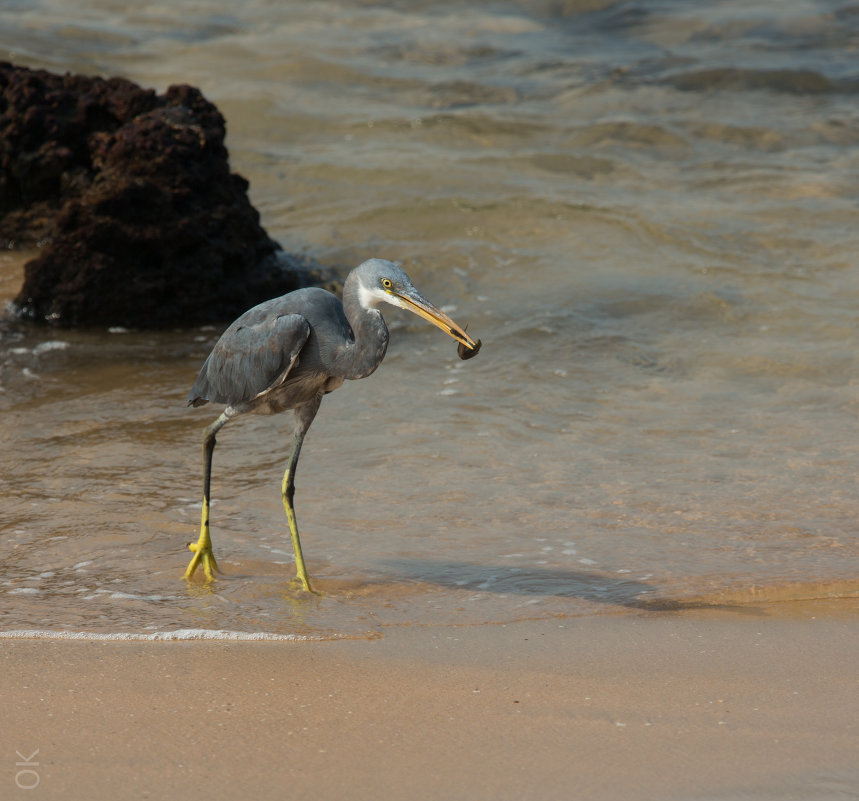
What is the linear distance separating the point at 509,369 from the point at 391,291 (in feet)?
10.3

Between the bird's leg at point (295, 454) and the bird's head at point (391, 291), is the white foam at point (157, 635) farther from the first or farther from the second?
the bird's head at point (391, 291)

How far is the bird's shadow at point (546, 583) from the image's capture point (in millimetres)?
4453

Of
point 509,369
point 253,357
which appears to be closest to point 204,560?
point 253,357

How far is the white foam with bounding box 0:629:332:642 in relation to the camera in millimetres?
3992

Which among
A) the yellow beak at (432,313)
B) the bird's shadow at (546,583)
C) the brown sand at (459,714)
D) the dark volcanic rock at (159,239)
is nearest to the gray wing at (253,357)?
the yellow beak at (432,313)

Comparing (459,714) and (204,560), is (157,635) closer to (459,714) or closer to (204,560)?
(204,560)

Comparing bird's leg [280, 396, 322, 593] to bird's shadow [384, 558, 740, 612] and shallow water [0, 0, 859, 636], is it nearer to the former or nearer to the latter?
shallow water [0, 0, 859, 636]

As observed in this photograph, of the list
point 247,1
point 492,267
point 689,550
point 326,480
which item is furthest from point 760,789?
point 247,1

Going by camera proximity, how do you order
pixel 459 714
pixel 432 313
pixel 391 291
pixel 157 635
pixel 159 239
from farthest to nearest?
pixel 159 239 → pixel 391 291 → pixel 432 313 → pixel 157 635 → pixel 459 714

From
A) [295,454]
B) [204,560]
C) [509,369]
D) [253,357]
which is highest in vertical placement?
[253,357]

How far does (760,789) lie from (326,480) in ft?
10.2

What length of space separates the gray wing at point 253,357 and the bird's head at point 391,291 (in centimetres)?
27

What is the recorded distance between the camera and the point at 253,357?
4559 mm

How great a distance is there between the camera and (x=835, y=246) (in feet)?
30.6
